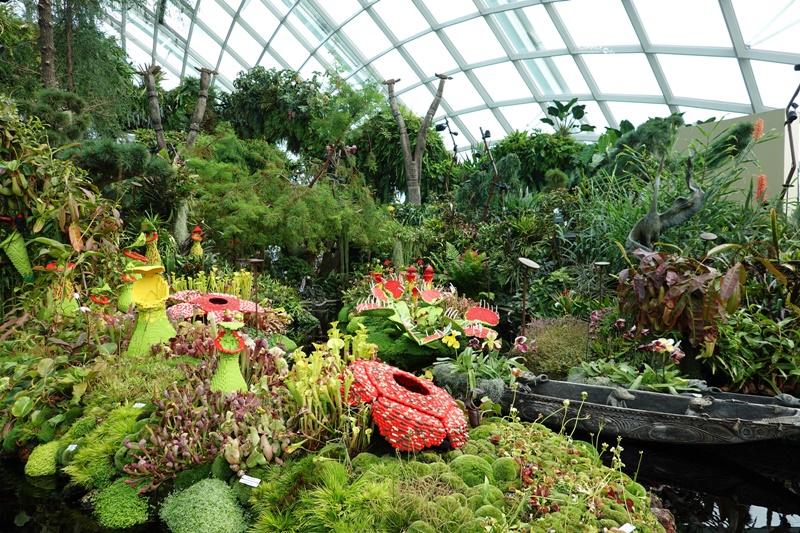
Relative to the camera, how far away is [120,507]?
3.27 meters

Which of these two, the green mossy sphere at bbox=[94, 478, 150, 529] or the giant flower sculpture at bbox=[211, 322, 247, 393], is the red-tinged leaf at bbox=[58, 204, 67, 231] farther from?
the green mossy sphere at bbox=[94, 478, 150, 529]

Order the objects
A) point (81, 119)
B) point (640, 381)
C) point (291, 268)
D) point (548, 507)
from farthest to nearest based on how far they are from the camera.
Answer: point (291, 268) → point (81, 119) → point (640, 381) → point (548, 507)

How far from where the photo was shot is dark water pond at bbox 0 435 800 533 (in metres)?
3.33

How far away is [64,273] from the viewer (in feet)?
17.1

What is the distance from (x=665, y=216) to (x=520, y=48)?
837 cm

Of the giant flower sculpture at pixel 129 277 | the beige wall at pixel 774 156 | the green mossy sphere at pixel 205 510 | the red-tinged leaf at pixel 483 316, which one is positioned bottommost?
the green mossy sphere at pixel 205 510

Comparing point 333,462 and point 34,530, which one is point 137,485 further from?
point 333,462

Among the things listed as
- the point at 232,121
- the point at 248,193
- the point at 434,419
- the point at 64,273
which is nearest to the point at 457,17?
the point at 232,121

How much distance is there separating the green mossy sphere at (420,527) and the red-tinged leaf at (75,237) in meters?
4.08

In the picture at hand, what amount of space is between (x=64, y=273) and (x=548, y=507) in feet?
14.6

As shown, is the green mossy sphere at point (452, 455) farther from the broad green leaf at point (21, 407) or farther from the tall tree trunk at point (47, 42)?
the tall tree trunk at point (47, 42)

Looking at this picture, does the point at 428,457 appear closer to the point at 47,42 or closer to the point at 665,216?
the point at 665,216

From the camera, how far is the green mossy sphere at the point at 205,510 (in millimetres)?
3033

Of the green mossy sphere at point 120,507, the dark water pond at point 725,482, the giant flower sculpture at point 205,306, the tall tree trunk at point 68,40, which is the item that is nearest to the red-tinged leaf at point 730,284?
the dark water pond at point 725,482
